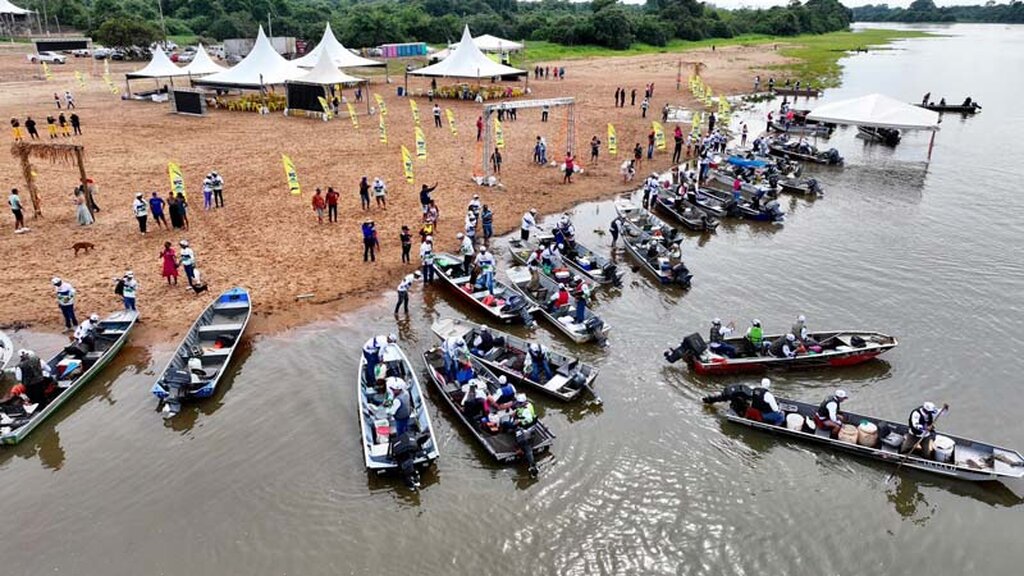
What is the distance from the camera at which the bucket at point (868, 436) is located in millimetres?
13859

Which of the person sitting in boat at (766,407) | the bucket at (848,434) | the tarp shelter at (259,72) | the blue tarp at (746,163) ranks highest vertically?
the tarp shelter at (259,72)

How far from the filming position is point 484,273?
785 inches

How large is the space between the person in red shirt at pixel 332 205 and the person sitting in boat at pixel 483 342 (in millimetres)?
11396

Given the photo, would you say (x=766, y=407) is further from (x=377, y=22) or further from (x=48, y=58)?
(x=48, y=58)

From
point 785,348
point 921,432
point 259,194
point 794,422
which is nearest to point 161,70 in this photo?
point 259,194

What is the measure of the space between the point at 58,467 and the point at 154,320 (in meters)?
5.97

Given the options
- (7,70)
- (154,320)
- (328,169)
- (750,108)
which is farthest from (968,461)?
(7,70)

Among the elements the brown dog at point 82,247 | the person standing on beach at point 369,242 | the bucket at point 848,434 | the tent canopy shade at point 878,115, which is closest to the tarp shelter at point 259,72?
the brown dog at point 82,247

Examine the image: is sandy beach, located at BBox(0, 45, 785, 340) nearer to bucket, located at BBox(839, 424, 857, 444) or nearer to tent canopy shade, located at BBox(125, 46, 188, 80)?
tent canopy shade, located at BBox(125, 46, 188, 80)

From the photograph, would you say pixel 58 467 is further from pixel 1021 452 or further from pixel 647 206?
pixel 647 206

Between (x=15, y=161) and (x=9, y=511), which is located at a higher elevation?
(x=15, y=161)

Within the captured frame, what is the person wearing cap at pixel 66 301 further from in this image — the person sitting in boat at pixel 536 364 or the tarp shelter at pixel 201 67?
the tarp shelter at pixel 201 67

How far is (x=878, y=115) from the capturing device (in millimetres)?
38406

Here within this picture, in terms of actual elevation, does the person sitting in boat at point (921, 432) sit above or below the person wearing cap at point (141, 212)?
below
